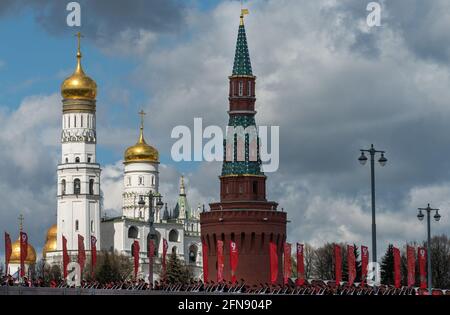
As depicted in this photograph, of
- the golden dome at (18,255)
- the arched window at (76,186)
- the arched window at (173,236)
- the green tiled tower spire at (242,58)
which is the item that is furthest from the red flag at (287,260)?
the arched window at (173,236)

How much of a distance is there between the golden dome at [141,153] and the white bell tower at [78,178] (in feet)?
54.8

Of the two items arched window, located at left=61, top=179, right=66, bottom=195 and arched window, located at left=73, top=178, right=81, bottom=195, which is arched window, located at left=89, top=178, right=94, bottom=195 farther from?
arched window, located at left=61, top=179, right=66, bottom=195

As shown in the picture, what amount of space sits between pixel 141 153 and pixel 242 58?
221 feet

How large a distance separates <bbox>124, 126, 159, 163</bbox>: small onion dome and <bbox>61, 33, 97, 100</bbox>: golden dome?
951 inches

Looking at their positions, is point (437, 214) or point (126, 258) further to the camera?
point (126, 258)

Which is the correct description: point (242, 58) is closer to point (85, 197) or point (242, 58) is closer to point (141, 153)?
point (85, 197)

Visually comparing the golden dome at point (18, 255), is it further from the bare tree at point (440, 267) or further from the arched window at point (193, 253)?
the bare tree at point (440, 267)

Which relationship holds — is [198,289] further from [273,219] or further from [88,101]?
[88,101]

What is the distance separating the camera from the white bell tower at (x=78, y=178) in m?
165

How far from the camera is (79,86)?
161 metres
